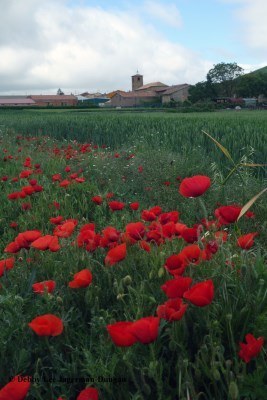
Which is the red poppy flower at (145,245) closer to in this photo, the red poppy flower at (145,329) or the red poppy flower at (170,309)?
the red poppy flower at (170,309)

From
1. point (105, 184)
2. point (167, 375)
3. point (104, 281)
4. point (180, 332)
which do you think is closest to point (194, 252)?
point (180, 332)

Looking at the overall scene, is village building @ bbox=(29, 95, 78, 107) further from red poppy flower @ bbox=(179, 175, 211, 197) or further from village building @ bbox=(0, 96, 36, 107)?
red poppy flower @ bbox=(179, 175, 211, 197)

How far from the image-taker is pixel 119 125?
1332 centimetres

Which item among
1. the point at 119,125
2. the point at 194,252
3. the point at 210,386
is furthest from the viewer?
the point at 119,125

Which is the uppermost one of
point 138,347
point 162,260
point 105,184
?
point 162,260

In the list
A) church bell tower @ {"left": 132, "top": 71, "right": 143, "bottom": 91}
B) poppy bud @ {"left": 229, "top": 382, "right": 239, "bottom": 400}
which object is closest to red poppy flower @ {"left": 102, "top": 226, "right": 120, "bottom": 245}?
poppy bud @ {"left": 229, "top": 382, "right": 239, "bottom": 400}

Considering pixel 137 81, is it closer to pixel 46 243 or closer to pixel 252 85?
pixel 252 85

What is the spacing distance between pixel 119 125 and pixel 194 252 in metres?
11.9

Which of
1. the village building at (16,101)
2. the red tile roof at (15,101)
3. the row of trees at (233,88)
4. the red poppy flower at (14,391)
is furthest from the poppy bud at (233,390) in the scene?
the red tile roof at (15,101)

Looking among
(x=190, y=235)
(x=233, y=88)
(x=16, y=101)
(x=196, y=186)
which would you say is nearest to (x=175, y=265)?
(x=190, y=235)

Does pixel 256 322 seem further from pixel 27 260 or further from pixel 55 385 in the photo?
pixel 27 260

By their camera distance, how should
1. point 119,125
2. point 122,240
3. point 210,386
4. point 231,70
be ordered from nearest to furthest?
point 210,386 → point 122,240 → point 119,125 → point 231,70

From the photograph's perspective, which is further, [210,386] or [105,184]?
[105,184]

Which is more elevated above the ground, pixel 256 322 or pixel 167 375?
pixel 256 322
